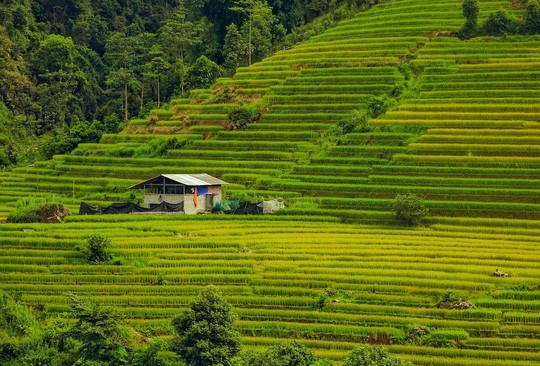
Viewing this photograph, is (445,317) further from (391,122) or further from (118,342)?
(391,122)

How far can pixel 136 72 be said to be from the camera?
9325 cm

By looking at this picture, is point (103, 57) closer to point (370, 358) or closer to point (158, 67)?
point (158, 67)

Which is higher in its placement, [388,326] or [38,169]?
[38,169]

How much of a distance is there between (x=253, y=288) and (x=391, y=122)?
21.6m

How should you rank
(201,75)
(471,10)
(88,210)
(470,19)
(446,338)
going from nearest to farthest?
(446,338)
(88,210)
(471,10)
(470,19)
(201,75)

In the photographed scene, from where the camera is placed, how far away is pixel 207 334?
35.7 metres

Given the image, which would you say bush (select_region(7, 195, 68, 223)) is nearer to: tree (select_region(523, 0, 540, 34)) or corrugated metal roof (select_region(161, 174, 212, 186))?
corrugated metal roof (select_region(161, 174, 212, 186))

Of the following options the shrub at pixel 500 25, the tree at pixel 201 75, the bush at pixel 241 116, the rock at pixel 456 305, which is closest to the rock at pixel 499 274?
the rock at pixel 456 305

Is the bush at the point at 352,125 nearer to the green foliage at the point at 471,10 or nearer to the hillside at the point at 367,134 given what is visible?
the hillside at the point at 367,134

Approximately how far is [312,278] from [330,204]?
11373 millimetres

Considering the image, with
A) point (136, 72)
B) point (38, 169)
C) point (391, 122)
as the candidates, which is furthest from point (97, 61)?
point (391, 122)

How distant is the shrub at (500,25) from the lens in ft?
237

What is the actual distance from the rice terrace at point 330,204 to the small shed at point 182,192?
11 centimetres

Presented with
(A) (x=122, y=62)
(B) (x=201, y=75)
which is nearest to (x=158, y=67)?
(B) (x=201, y=75)
